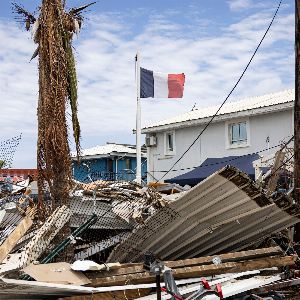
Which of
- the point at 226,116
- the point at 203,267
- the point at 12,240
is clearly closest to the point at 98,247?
the point at 12,240

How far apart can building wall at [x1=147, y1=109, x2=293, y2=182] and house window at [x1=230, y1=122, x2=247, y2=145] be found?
232 millimetres

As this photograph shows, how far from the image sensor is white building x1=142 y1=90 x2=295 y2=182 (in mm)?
19453

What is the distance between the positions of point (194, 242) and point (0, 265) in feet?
8.72

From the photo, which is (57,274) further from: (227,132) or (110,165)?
(110,165)

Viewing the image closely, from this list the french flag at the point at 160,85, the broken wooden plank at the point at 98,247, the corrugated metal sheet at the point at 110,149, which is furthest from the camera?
the corrugated metal sheet at the point at 110,149

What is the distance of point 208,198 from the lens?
21.0 ft

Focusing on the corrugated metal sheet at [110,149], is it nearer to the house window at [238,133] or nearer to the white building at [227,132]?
the white building at [227,132]

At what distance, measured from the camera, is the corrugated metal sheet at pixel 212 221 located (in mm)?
6293

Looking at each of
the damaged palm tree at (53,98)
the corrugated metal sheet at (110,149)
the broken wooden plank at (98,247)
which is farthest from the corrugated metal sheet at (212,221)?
the corrugated metal sheet at (110,149)

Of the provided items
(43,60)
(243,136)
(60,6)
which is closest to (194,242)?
(43,60)

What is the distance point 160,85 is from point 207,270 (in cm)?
1307

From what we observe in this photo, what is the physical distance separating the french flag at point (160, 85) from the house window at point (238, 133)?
3444mm

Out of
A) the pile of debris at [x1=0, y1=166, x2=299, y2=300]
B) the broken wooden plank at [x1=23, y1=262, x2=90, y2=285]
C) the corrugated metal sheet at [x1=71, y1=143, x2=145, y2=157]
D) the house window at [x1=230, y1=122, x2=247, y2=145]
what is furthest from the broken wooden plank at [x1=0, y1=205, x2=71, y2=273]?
the corrugated metal sheet at [x1=71, y1=143, x2=145, y2=157]

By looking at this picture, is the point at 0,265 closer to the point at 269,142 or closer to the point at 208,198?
the point at 208,198
